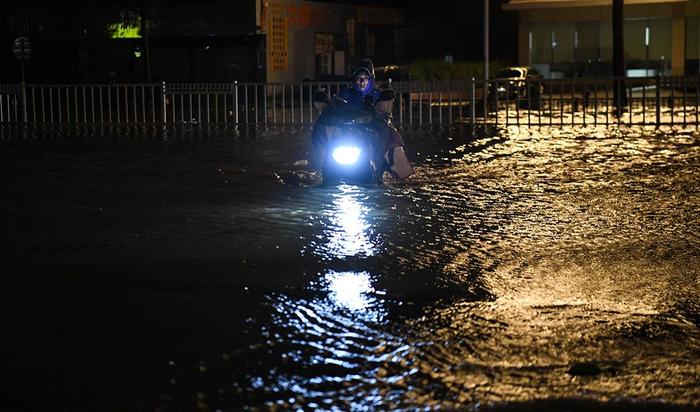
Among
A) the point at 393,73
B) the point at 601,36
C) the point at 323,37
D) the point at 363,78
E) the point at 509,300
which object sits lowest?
the point at 509,300

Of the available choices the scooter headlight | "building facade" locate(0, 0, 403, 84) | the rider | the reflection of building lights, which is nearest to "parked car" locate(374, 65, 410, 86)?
"building facade" locate(0, 0, 403, 84)

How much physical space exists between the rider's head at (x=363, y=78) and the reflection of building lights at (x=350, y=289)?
17.5 feet

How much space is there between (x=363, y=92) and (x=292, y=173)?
252 centimetres

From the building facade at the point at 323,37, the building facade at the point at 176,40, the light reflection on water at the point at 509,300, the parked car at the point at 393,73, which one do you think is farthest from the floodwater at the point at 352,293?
the building facade at the point at 323,37

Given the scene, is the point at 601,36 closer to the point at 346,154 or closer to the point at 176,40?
the point at 176,40

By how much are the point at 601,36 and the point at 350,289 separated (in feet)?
168

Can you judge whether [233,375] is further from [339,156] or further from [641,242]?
[339,156]

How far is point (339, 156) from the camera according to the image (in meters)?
13.6

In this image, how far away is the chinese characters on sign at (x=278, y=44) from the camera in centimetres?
5238

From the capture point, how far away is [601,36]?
186 feet

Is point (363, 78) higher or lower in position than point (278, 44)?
lower

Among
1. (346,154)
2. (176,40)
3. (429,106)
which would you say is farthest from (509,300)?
(176,40)

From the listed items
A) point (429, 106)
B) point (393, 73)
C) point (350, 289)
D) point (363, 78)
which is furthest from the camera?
point (393, 73)

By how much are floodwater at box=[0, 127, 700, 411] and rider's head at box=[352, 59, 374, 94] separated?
116 cm
